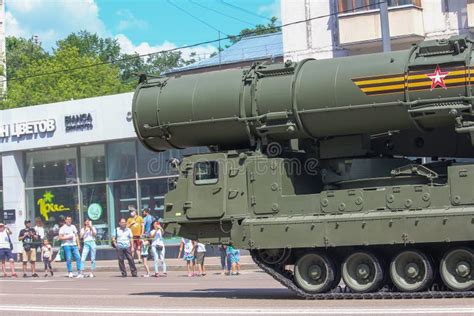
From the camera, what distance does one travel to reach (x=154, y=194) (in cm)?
3431

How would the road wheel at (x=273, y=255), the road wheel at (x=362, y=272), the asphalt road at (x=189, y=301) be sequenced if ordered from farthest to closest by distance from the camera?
the road wheel at (x=273, y=255) < the road wheel at (x=362, y=272) < the asphalt road at (x=189, y=301)

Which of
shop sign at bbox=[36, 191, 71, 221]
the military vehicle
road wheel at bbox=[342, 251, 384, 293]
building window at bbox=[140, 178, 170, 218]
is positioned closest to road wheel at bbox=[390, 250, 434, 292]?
the military vehicle

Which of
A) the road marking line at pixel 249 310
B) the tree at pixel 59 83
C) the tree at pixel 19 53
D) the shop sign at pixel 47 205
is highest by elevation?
the tree at pixel 19 53

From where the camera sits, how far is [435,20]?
32.5m

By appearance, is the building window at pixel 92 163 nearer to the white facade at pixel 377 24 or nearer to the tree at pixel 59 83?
the white facade at pixel 377 24

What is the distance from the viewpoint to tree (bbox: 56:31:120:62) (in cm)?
8794

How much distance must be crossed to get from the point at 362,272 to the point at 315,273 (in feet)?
2.79

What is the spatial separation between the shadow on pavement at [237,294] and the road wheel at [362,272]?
3.89 feet

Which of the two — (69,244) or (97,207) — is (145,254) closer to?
(69,244)

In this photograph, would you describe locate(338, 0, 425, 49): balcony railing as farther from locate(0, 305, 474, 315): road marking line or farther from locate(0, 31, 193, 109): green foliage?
locate(0, 31, 193, 109): green foliage

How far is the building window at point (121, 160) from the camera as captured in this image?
3497cm

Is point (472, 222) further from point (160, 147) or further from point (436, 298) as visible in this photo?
point (160, 147)

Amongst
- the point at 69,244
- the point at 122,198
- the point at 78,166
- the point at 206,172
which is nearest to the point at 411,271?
the point at 206,172

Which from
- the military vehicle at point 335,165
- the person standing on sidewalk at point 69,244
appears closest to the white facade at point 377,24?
the person standing on sidewalk at point 69,244
